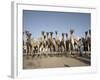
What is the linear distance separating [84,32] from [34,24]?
513mm

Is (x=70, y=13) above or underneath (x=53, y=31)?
above

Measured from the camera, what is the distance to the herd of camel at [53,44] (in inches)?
78.6

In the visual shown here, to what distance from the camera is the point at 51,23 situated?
81.9 inches

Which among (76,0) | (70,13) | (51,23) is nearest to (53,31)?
(51,23)

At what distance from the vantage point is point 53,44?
2.08 m

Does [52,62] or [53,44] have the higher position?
[53,44]

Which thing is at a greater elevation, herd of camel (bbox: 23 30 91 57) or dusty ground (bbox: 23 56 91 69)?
herd of camel (bbox: 23 30 91 57)

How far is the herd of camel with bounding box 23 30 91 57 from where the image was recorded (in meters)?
2.00

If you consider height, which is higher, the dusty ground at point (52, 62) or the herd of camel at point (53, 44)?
the herd of camel at point (53, 44)
